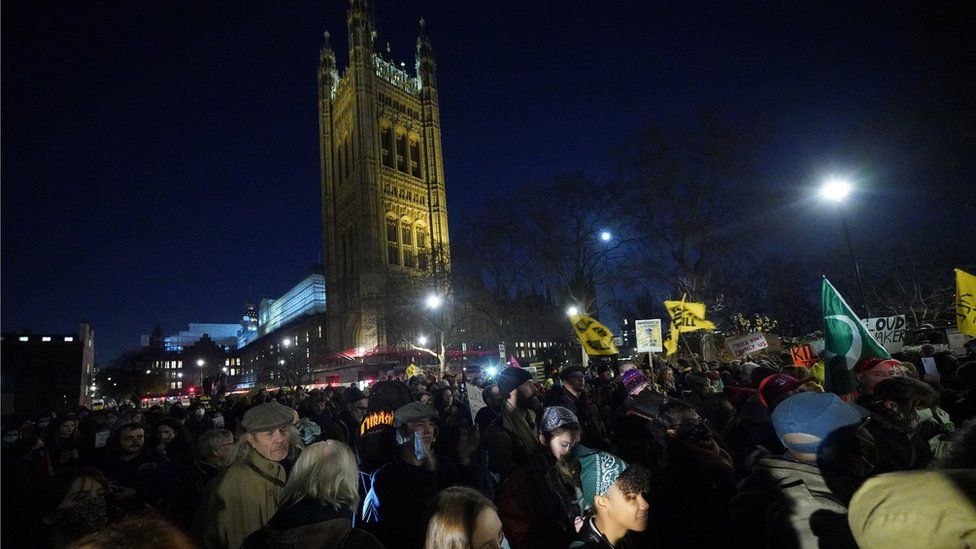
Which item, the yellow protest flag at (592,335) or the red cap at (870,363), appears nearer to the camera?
the red cap at (870,363)

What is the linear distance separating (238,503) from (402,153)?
68912mm

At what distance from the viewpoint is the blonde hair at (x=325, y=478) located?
7.37 ft

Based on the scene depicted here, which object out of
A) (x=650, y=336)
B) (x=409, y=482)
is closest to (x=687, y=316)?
(x=650, y=336)

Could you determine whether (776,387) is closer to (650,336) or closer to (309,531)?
(309,531)

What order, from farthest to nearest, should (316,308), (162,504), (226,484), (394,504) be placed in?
(316,308) < (162,504) < (394,504) < (226,484)

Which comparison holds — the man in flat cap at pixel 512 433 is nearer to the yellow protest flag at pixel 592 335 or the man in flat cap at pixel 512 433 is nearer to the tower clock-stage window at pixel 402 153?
the yellow protest flag at pixel 592 335

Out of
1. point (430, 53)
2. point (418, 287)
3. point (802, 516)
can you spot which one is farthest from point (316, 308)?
point (802, 516)

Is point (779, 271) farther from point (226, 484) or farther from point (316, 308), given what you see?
point (316, 308)

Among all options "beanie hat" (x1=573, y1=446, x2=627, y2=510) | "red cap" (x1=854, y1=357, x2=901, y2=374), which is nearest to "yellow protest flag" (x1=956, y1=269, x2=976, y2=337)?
"red cap" (x1=854, y1=357, x2=901, y2=374)

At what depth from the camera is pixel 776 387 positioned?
13.3 feet

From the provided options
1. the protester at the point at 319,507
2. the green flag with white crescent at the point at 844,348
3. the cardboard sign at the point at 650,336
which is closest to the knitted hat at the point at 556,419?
the protester at the point at 319,507

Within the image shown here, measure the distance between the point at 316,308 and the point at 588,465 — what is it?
10195cm

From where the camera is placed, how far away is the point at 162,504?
3775 millimetres

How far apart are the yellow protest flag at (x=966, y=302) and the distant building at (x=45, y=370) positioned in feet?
196
